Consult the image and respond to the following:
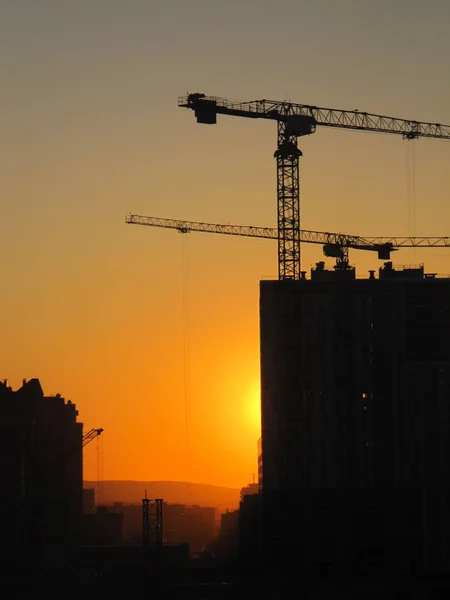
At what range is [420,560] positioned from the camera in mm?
155625

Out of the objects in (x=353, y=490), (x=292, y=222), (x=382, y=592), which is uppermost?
(x=292, y=222)

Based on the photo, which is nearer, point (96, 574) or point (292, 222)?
point (96, 574)

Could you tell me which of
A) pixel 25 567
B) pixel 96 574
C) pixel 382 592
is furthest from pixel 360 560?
pixel 25 567

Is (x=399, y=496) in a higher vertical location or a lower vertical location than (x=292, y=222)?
lower

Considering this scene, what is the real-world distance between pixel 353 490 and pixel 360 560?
6752mm

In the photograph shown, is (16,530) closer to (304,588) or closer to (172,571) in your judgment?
(172,571)

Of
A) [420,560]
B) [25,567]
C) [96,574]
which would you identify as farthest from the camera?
[25,567]

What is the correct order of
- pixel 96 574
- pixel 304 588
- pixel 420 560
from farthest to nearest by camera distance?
pixel 96 574 < pixel 420 560 < pixel 304 588

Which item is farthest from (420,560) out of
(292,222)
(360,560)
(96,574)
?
(292,222)

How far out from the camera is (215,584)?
15225 centimetres

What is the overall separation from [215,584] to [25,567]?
44.0m

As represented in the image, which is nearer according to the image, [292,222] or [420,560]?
[420,560]

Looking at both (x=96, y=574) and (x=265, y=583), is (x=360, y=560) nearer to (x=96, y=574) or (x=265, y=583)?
(x=265, y=583)

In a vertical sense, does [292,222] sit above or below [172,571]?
above
